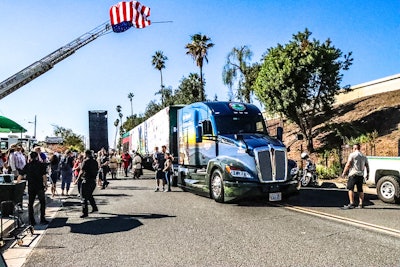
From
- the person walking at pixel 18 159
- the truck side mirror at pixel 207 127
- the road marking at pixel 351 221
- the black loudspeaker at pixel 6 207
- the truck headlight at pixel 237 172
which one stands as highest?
the truck side mirror at pixel 207 127

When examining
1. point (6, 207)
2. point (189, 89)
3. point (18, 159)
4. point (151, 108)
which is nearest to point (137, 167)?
point (18, 159)

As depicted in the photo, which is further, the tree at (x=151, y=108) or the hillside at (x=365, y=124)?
the tree at (x=151, y=108)

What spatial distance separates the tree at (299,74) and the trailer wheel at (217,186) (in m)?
14.3

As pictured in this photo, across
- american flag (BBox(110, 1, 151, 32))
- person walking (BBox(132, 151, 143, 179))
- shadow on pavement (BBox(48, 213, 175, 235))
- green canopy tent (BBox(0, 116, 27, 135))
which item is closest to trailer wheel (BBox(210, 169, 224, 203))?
shadow on pavement (BBox(48, 213, 175, 235))

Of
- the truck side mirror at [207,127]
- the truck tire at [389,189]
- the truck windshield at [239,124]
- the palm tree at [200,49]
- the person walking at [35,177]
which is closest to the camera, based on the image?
the person walking at [35,177]

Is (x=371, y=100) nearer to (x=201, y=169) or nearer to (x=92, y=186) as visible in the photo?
(x=201, y=169)

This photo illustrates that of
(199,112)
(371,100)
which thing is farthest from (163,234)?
(371,100)

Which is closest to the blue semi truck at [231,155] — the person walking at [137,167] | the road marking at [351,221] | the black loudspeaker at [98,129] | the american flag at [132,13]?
the road marking at [351,221]

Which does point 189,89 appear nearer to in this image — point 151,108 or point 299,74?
point 151,108

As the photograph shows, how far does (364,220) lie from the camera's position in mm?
8344

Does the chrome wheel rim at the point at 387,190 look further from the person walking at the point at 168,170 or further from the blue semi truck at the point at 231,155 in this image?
the person walking at the point at 168,170

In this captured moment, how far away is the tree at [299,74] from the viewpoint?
79.2ft

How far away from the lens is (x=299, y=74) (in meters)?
24.3

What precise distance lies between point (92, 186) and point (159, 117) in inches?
448
